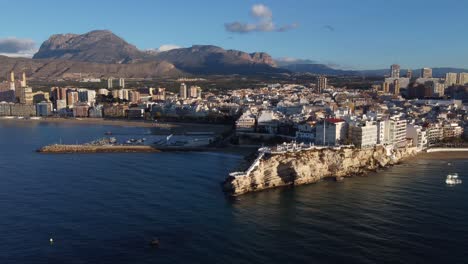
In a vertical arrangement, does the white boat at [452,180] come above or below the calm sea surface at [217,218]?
above

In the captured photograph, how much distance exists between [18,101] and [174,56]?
363ft

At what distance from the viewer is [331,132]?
17.6 meters

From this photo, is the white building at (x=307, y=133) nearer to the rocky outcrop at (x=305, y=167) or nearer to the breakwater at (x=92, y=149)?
the rocky outcrop at (x=305, y=167)

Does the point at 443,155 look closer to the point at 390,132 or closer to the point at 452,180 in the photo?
the point at 390,132

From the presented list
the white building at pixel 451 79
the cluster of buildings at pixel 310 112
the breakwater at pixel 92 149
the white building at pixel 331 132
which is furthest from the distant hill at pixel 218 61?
the white building at pixel 331 132

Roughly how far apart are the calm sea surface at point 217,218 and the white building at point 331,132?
251 cm

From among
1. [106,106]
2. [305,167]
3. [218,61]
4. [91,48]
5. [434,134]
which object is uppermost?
[91,48]

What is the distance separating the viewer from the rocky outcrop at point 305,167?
12.5m

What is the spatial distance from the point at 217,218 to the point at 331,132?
8684 mm

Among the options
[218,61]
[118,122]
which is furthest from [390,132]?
[218,61]

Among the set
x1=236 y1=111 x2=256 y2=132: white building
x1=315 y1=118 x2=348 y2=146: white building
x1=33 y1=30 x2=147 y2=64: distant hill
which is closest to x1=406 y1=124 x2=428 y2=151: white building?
x1=315 y1=118 x2=348 y2=146: white building

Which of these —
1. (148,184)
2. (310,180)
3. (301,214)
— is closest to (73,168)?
(148,184)

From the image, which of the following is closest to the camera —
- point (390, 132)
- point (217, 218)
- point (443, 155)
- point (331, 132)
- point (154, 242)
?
point (154, 242)

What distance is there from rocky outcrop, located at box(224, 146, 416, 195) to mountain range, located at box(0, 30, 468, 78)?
280 feet
